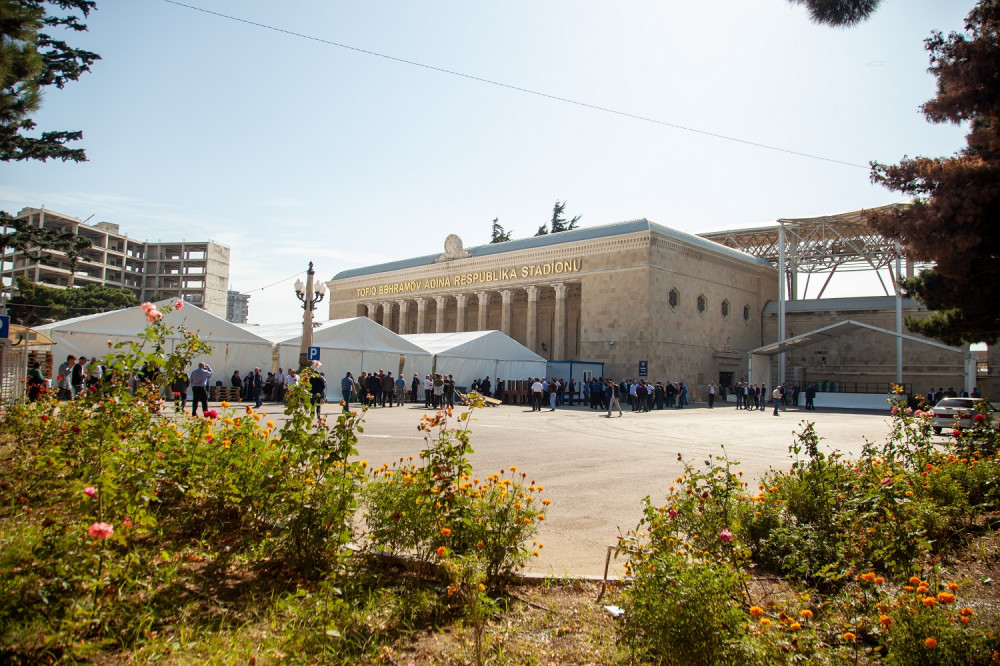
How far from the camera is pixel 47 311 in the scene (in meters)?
55.3

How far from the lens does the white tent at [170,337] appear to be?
22.4 meters

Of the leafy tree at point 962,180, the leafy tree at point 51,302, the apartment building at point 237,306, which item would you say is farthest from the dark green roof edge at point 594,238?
the apartment building at point 237,306

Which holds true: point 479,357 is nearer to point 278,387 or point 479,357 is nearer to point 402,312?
point 278,387

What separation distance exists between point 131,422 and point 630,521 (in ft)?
16.0

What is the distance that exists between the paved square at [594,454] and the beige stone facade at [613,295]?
1442 cm

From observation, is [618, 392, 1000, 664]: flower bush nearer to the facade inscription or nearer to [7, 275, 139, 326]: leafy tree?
the facade inscription

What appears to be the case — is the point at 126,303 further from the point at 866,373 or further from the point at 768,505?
the point at 768,505

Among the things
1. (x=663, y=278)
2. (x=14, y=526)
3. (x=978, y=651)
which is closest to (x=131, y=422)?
(x=14, y=526)

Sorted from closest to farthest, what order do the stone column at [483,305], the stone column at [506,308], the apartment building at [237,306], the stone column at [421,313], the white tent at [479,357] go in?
the white tent at [479,357] < the stone column at [506,308] < the stone column at [483,305] < the stone column at [421,313] < the apartment building at [237,306]

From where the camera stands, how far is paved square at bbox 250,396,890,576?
605cm

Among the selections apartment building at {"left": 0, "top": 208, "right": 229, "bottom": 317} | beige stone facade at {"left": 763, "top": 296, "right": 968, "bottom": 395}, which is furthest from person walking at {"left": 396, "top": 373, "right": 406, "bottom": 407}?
apartment building at {"left": 0, "top": 208, "right": 229, "bottom": 317}

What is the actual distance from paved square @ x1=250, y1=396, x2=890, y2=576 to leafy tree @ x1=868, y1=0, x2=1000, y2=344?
134 inches

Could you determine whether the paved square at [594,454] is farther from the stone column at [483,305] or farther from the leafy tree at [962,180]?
the stone column at [483,305]

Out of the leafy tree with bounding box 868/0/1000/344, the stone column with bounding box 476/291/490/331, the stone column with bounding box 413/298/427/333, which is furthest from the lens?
the stone column with bounding box 413/298/427/333
